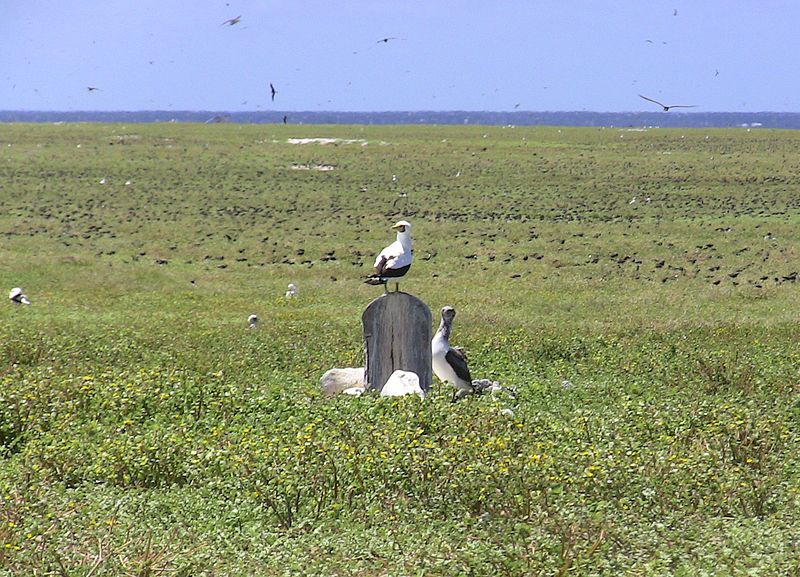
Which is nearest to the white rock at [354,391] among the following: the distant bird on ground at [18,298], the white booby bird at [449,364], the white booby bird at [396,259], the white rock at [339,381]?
the white rock at [339,381]

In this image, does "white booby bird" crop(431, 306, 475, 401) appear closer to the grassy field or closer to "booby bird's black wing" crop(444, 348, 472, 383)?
"booby bird's black wing" crop(444, 348, 472, 383)

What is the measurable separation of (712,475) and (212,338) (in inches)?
397

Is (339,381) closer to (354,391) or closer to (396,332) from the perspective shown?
(354,391)

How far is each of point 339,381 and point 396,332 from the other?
1.24 meters

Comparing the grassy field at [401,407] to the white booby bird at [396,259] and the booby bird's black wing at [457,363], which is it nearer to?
the booby bird's black wing at [457,363]

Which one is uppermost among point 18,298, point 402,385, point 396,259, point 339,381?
point 396,259

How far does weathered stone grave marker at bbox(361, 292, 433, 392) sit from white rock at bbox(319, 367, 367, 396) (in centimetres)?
66

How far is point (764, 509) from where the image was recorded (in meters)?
9.51

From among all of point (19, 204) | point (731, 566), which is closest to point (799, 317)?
point (731, 566)

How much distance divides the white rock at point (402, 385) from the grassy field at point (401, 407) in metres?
0.52

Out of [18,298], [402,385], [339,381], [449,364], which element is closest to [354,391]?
[339,381]

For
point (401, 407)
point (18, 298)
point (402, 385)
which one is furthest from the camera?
point (18, 298)

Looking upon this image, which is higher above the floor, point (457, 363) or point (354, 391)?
point (457, 363)

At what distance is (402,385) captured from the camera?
13.3 m
